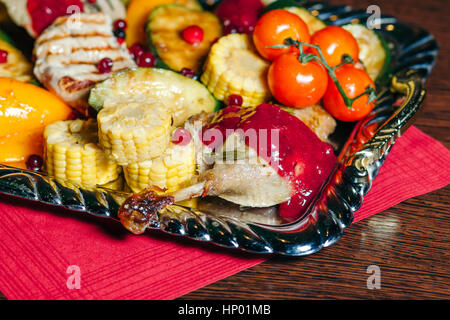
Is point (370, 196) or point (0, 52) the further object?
Answer: point (0, 52)

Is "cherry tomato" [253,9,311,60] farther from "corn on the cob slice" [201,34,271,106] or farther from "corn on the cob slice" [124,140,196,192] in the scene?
"corn on the cob slice" [124,140,196,192]

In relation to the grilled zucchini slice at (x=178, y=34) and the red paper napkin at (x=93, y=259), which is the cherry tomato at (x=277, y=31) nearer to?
the grilled zucchini slice at (x=178, y=34)

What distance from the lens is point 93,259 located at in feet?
5.98

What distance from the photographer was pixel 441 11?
418cm

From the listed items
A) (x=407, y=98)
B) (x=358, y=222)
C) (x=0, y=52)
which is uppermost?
(x=0, y=52)

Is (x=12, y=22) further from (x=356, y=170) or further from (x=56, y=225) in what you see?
(x=356, y=170)

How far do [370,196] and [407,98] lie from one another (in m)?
0.58

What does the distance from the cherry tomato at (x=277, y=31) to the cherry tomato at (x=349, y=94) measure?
10.1 inches

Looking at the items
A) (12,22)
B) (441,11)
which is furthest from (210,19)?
(441,11)

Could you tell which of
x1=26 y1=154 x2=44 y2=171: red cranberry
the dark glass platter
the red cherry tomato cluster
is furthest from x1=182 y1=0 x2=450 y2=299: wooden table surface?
x1=26 y1=154 x2=44 y2=171: red cranberry

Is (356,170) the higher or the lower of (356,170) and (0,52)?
the lower

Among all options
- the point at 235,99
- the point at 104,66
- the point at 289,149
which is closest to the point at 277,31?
the point at 235,99

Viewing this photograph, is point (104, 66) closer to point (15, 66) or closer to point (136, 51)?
point (136, 51)

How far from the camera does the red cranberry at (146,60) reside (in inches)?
107
